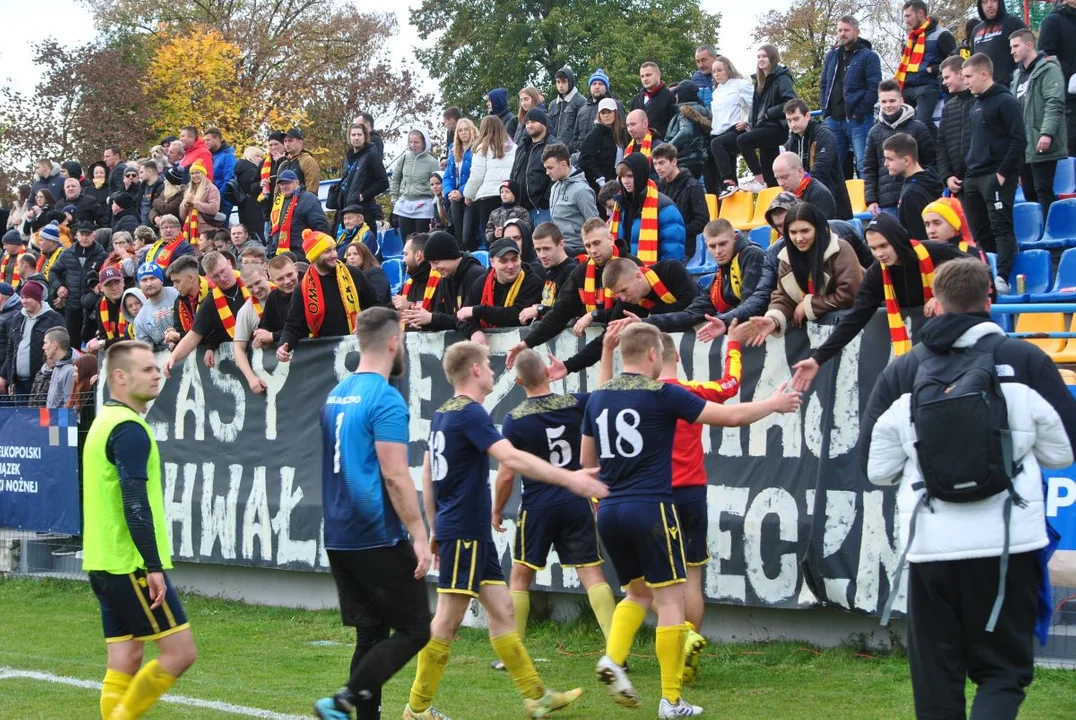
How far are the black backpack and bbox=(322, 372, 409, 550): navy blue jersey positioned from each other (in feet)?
8.83

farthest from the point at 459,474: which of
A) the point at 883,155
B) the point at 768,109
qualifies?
the point at 768,109

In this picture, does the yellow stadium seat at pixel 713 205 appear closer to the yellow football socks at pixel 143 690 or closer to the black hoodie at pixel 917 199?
the black hoodie at pixel 917 199

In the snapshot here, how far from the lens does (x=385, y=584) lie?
677 cm

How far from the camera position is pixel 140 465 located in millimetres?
6637

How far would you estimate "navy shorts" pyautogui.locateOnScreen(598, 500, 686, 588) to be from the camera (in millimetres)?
7367

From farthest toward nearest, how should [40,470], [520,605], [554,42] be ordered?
[554,42], [40,470], [520,605]

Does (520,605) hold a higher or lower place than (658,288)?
lower

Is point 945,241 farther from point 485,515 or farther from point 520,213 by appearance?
point 520,213

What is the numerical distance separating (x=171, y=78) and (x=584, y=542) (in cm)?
3723

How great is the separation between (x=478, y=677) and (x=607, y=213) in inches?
244

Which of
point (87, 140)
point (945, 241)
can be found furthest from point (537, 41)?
point (945, 241)

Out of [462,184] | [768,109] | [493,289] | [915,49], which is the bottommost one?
[493,289]

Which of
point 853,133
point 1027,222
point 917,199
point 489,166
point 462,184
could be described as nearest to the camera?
point 917,199

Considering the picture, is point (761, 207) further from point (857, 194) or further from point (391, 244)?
point (391, 244)
